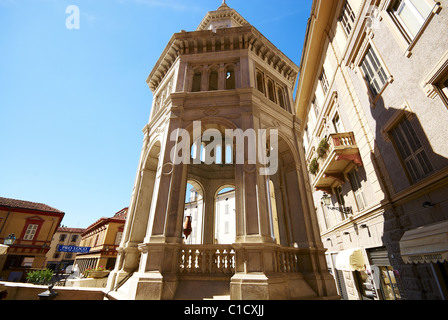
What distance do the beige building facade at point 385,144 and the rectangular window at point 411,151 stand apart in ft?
0.14

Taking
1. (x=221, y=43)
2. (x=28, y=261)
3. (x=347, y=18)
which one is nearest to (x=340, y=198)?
(x=347, y=18)

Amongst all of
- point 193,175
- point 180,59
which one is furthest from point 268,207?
point 180,59

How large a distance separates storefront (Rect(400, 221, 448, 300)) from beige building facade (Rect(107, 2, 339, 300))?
129 inches

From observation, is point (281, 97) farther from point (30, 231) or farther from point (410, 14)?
point (30, 231)

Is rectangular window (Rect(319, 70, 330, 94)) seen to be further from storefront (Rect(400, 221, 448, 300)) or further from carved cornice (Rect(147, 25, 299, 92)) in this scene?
storefront (Rect(400, 221, 448, 300))

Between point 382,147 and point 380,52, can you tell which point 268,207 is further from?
point 380,52

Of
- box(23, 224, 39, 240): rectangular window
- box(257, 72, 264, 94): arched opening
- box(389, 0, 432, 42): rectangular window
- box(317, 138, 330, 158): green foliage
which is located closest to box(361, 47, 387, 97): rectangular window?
box(389, 0, 432, 42): rectangular window

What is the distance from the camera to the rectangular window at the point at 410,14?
8.22m

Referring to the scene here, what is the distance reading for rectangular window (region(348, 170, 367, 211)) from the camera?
12.8 metres

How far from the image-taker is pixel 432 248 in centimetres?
704

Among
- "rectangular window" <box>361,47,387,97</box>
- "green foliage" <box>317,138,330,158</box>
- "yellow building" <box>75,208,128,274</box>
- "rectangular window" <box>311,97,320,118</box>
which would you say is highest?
"rectangular window" <box>311,97,320,118</box>

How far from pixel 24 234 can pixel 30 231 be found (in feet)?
2.38

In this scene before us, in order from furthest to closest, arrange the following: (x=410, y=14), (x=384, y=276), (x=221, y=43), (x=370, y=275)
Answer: (x=221, y=43)
(x=370, y=275)
(x=384, y=276)
(x=410, y=14)

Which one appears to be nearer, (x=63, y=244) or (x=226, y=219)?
(x=226, y=219)
